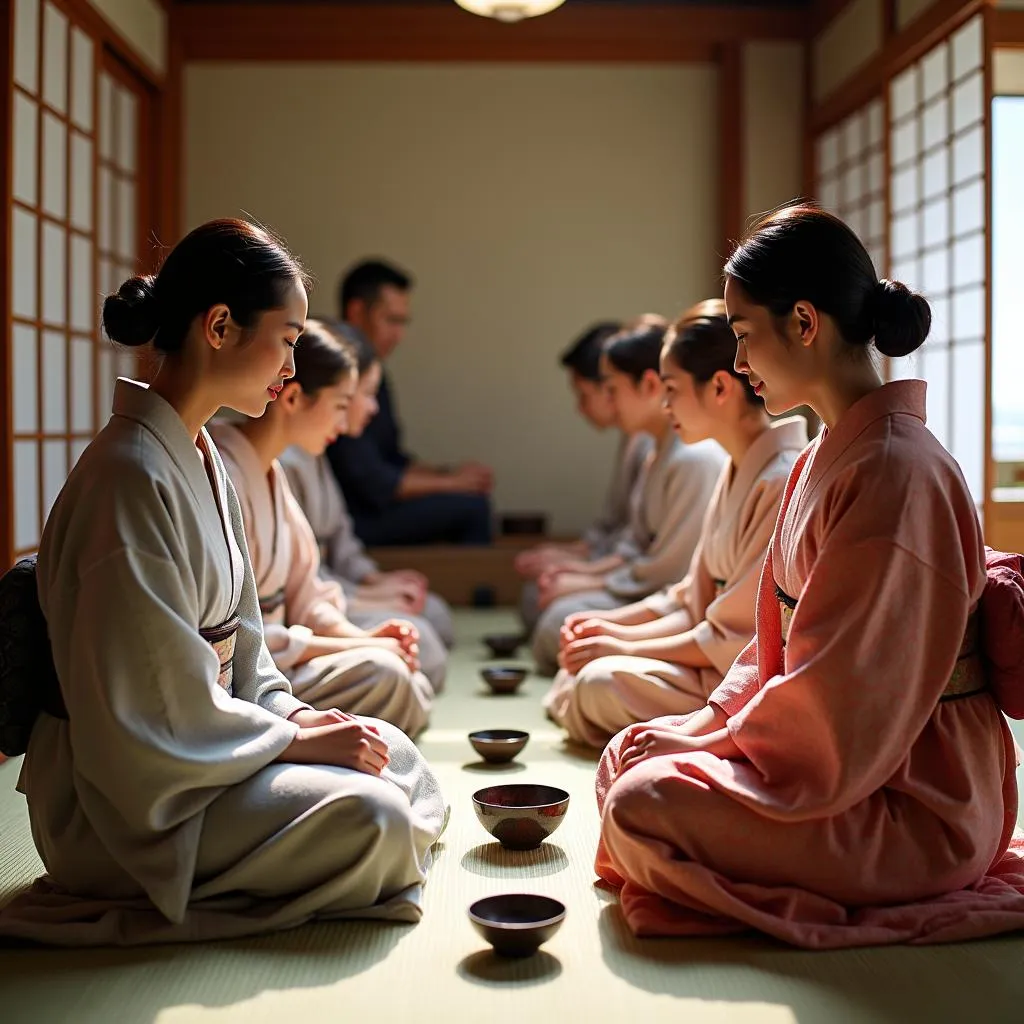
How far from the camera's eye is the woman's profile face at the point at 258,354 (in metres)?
2.38

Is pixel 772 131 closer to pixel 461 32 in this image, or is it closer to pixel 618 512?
pixel 461 32

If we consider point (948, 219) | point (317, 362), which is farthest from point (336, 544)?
point (948, 219)

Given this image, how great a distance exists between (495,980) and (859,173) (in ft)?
19.2

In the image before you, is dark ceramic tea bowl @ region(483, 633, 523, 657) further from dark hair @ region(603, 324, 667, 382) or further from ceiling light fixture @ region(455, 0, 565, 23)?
ceiling light fixture @ region(455, 0, 565, 23)

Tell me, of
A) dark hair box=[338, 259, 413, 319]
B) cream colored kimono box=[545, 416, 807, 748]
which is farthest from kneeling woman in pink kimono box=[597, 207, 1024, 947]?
dark hair box=[338, 259, 413, 319]

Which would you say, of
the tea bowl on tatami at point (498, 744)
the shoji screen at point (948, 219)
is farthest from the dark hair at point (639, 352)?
the tea bowl on tatami at point (498, 744)

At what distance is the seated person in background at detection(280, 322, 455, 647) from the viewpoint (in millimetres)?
4594

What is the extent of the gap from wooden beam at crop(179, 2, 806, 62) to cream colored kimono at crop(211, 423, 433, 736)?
4669 mm

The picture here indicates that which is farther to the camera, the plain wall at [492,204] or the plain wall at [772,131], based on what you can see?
the plain wall at [492,204]

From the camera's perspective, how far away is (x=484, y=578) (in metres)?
6.95

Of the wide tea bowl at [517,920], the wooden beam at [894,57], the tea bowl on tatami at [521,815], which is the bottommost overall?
the wide tea bowl at [517,920]

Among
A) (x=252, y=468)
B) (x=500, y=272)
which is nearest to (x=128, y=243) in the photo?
(x=500, y=272)

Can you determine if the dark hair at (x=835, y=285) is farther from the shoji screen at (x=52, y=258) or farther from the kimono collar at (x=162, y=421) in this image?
the shoji screen at (x=52, y=258)

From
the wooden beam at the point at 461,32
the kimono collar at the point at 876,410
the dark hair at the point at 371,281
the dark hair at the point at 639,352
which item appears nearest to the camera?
the kimono collar at the point at 876,410
